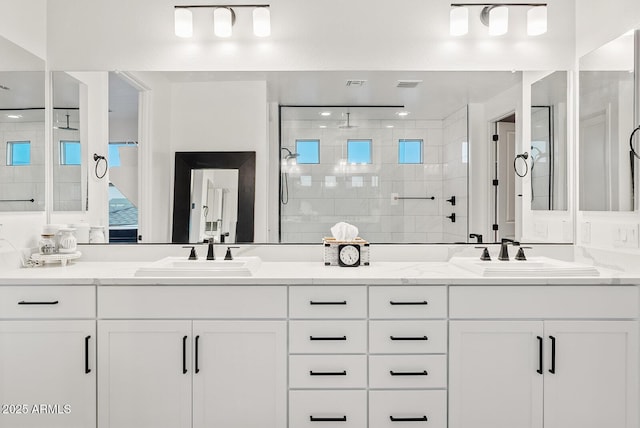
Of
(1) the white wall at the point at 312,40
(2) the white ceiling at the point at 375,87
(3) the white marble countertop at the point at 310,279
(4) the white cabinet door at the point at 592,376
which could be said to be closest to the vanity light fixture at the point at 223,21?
(1) the white wall at the point at 312,40

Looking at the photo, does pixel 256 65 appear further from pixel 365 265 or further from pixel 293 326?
pixel 293 326

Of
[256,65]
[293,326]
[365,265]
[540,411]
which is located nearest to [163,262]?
[293,326]

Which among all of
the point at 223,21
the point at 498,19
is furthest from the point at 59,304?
the point at 498,19

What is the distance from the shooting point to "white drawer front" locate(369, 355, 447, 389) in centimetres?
195

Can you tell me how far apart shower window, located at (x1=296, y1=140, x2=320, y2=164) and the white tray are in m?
1.29

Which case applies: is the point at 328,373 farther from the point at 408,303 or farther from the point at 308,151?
the point at 308,151

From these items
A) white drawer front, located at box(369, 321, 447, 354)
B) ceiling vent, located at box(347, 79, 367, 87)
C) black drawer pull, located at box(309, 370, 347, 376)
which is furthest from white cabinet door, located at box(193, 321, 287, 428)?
ceiling vent, located at box(347, 79, 367, 87)

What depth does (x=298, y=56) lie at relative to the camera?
2527 mm

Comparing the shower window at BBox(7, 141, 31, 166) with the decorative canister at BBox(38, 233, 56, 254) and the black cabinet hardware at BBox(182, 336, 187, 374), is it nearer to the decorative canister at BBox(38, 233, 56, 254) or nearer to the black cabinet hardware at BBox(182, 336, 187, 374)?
the decorative canister at BBox(38, 233, 56, 254)

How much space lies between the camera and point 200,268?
2125 mm

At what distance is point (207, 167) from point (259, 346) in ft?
3.61

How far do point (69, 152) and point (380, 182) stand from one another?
1756 mm

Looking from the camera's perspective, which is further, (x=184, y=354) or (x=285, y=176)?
(x=285, y=176)

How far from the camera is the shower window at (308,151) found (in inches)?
99.1
